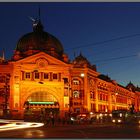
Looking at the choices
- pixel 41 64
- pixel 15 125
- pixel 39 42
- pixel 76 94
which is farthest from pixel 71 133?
pixel 39 42

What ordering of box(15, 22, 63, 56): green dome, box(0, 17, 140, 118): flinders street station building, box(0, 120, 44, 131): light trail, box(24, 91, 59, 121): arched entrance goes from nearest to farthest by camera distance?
1. box(0, 120, 44, 131): light trail
2. box(0, 17, 140, 118): flinders street station building
3. box(24, 91, 59, 121): arched entrance
4. box(15, 22, 63, 56): green dome

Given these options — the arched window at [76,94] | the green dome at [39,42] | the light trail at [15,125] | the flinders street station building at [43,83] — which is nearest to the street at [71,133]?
the light trail at [15,125]

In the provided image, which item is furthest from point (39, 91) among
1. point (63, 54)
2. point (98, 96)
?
point (98, 96)

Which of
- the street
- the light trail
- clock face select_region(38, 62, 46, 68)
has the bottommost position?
Answer: the street

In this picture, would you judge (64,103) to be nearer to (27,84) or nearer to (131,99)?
(27,84)

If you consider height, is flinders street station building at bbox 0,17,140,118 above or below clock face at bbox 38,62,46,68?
below

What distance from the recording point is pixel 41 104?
8506 cm

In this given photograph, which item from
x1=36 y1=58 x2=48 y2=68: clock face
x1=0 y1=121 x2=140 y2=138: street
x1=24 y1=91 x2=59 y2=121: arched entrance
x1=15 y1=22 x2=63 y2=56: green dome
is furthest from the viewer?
x1=15 y1=22 x2=63 y2=56: green dome

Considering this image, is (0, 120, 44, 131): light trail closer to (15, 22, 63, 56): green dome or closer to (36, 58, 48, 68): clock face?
(36, 58, 48, 68): clock face

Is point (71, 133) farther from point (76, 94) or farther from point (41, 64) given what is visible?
point (76, 94)

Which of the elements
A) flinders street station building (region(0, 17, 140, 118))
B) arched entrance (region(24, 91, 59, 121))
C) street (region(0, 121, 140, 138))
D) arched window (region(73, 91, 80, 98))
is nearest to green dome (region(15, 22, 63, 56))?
flinders street station building (region(0, 17, 140, 118))

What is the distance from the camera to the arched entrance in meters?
85.0

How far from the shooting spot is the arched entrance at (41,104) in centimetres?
8500

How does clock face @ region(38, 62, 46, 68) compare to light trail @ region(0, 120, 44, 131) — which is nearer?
light trail @ region(0, 120, 44, 131)
